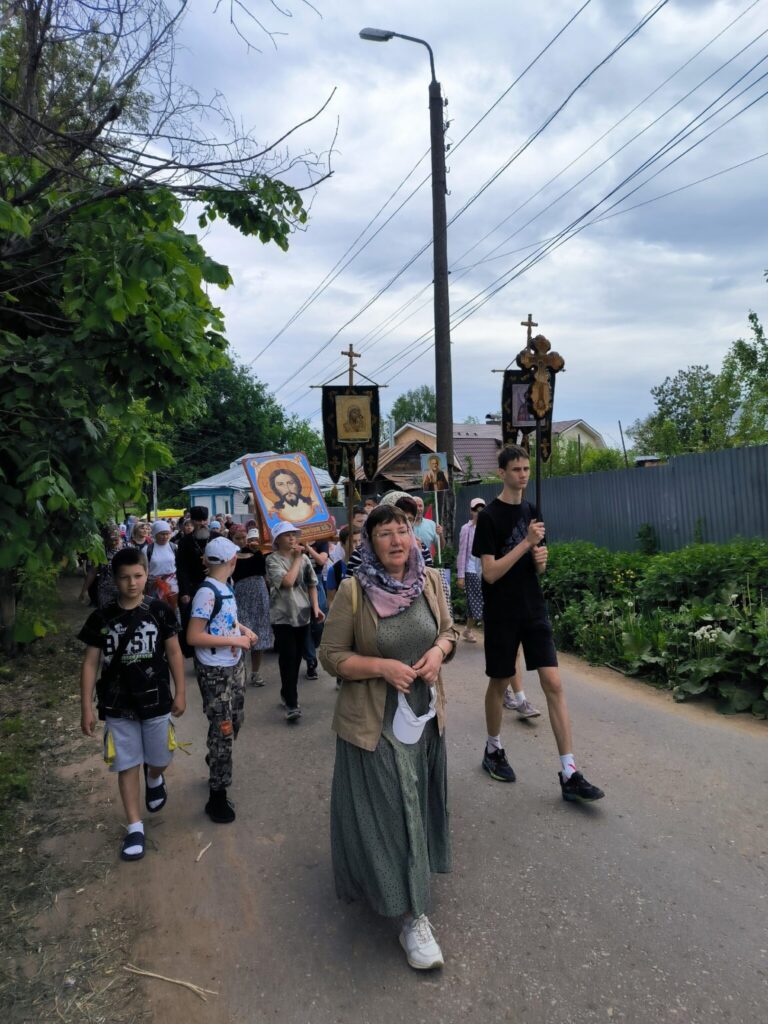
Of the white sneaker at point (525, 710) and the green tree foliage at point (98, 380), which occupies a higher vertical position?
the green tree foliage at point (98, 380)

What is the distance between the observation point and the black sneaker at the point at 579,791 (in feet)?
13.3

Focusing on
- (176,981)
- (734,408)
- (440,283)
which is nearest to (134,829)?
(176,981)

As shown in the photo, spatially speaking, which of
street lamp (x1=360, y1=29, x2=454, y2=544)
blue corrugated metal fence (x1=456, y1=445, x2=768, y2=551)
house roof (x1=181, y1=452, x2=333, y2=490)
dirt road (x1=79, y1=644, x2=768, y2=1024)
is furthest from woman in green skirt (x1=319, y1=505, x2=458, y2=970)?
house roof (x1=181, y1=452, x2=333, y2=490)

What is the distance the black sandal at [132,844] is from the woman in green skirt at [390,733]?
4.49 ft

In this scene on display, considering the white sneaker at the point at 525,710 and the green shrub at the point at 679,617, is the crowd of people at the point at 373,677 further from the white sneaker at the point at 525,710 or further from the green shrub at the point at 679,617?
the green shrub at the point at 679,617

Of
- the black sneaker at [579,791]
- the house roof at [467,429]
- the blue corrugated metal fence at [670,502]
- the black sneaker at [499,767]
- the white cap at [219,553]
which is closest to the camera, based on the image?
the black sneaker at [579,791]

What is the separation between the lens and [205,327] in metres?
3.25

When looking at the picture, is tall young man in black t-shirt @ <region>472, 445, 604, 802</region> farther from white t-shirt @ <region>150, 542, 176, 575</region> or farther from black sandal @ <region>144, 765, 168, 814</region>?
white t-shirt @ <region>150, 542, 176, 575</region>

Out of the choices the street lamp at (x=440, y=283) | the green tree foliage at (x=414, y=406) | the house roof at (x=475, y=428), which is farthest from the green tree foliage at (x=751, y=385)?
the green tree foliage at (x=414, y=406)

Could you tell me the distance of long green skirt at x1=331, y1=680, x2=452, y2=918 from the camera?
2.82 meters

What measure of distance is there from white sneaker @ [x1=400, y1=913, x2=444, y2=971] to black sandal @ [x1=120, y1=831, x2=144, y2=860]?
1.68m

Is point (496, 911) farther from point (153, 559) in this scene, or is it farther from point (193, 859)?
point (153, 559)

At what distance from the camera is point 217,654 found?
4.36m

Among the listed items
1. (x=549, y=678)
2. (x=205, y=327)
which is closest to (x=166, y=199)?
(x=205, y=327)
